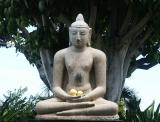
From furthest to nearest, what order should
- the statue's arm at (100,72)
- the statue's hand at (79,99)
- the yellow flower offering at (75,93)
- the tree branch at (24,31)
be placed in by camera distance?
the tree branch at (24,31) < the statue's arm at (100,72) < the yellow flower offering at (75,93) < the statue's hand at (79,99)

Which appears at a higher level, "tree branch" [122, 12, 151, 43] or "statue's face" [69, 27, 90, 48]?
"tree branch" [122, 12, 151, 43]

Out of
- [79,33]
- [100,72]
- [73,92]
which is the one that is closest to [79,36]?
[79,33]

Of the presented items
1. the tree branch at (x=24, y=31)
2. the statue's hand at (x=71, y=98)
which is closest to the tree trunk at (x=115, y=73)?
the tree branch at (x=24, y=31)

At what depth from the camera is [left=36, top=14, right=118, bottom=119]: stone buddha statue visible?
8.45m

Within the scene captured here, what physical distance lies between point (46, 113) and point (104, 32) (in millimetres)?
6921

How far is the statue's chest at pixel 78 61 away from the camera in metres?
8.87

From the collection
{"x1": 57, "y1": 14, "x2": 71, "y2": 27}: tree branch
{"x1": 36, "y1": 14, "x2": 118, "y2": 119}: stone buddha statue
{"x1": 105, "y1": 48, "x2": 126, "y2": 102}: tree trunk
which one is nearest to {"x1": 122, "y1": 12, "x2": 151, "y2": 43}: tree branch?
{"x1": 105, "y1": 48, "x2": 126, "y2": 102}: tree trunk

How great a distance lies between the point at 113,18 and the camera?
14.2 meters

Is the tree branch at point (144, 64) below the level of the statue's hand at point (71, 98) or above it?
above

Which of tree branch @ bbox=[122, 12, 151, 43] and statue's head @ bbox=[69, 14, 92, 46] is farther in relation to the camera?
tree branch @ bbox=[122, 12, 151, 43]

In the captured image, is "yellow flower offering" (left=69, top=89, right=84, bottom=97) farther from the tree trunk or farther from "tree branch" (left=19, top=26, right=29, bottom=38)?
"tree branch" (left=19, top=26, right=29, bottom=38)

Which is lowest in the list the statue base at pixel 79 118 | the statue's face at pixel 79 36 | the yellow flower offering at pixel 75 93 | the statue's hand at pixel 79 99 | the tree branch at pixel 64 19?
the statue base at pixel 79 118

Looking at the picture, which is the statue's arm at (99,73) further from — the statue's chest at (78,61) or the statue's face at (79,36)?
the statue's face at (79,36)

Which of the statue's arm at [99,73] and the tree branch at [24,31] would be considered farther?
the tree branch at [24,31]
